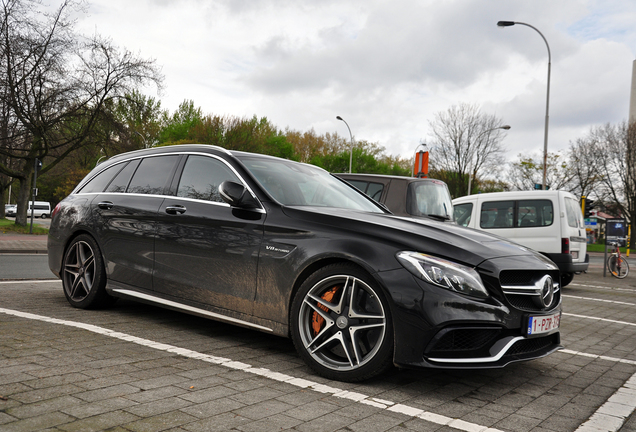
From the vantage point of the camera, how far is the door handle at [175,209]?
4664mm

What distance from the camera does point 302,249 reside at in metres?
3.88

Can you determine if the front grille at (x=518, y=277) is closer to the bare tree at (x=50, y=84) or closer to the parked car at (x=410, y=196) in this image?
the parked car at (x=410, y=196)

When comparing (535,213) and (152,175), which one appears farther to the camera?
(535,213)

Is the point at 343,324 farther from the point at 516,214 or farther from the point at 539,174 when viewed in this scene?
the point at 539,174

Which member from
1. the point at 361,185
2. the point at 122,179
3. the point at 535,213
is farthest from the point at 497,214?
the point at 122,179

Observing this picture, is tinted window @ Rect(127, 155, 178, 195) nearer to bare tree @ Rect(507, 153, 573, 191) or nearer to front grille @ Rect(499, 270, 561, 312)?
front grille @ Rect(499, 270, 561, 312)

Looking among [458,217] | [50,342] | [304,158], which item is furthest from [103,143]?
[304,158]

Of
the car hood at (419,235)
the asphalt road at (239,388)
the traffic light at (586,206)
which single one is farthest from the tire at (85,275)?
the traffic light at (586,206)

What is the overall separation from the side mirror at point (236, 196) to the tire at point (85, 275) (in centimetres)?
193

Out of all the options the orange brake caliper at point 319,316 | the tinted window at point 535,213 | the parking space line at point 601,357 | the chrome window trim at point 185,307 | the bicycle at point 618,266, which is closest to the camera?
the orange brake caliper at point 319,316

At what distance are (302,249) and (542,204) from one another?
9.29m

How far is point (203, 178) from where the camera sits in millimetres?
4766

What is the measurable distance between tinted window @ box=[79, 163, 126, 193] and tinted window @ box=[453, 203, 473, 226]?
29.6 ft

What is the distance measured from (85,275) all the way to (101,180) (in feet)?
3.31
